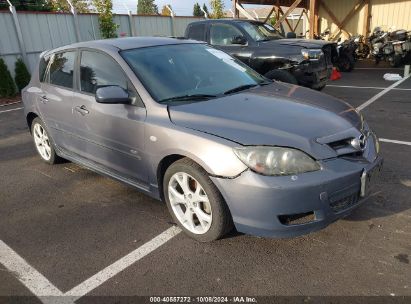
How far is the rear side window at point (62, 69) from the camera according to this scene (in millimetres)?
4250

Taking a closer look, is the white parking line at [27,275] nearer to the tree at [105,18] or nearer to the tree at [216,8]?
the tree at [105,18]

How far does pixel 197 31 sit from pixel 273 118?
6494 millimetres

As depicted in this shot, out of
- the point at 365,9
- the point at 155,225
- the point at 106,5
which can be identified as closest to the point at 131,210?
the point at 155,225

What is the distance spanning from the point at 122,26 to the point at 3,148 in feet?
38.3

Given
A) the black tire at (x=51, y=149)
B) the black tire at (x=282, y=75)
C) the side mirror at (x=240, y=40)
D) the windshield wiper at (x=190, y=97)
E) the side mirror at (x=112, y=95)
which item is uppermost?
the side mirror at (x=240, y=40)

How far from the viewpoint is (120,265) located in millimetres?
2859

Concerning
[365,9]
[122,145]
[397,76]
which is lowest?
[397,76]

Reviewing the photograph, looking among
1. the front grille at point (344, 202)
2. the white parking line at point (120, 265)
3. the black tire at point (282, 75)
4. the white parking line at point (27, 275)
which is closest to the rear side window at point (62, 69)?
the white parking line at point (27, 275)

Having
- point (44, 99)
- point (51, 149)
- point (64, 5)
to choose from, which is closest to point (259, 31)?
point (44, 99)

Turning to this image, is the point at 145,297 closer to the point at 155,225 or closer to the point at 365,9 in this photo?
the point at 155,225

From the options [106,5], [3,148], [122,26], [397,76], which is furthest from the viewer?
[122,26]

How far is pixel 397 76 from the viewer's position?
35.1 ft

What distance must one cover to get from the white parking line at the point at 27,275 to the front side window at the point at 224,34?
6.49 m

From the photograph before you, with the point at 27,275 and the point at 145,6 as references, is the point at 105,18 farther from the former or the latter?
the point at 145,6
